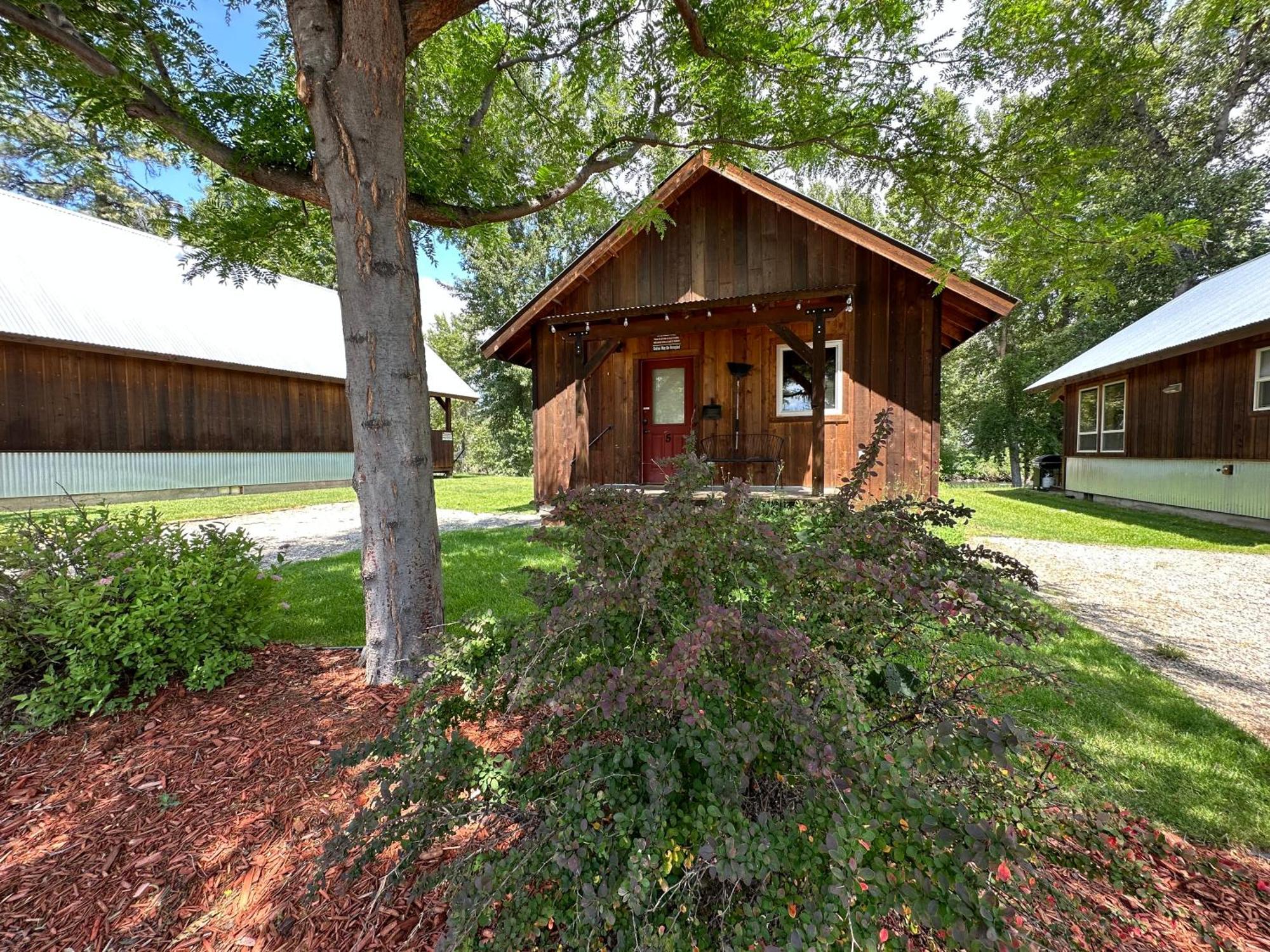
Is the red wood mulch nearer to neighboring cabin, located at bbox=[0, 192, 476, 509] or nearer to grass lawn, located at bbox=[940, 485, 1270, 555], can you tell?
grass lawn, located at bbox=[940, 485, 1270, 555]

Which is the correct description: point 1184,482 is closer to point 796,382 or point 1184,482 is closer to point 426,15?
point 796,382

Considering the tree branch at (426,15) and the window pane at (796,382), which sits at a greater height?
the tree branch at (426,15)

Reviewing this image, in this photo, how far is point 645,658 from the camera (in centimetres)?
150

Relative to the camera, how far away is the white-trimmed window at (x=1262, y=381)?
8.48 meters

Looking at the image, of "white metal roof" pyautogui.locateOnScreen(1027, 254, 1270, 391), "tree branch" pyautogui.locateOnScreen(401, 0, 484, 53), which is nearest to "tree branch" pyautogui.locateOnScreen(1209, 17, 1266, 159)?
"white metal roof" pyautogui.locateOnScreen(1027, 254, 1270, 391)

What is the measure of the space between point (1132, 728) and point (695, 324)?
7020mm

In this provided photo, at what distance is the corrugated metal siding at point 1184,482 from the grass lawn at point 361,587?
11.4 metres

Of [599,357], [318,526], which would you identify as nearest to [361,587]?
[318,526]

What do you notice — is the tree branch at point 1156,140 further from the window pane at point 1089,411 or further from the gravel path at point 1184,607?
the gravel path at point 1184,607

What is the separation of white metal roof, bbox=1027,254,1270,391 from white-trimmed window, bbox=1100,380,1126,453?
3.03 feet

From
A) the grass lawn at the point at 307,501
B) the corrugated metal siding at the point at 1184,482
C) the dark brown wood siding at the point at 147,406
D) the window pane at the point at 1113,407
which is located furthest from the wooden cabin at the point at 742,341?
the dark brown wood siding at the point at 147,406

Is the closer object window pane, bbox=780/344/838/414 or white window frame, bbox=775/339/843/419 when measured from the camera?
white window frame, bbox=775/339/843/419

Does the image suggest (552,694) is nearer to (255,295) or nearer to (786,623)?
(786,623)

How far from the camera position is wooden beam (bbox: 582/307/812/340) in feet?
25.7
